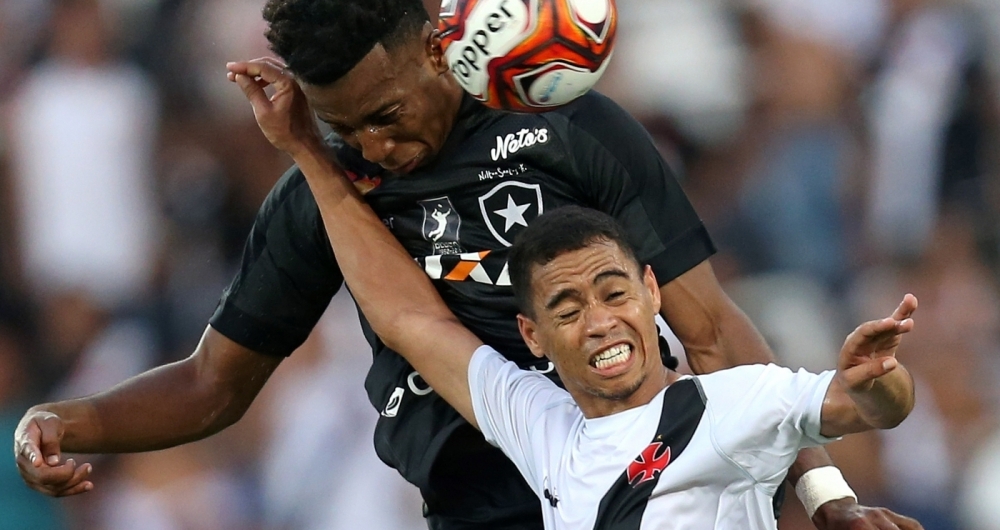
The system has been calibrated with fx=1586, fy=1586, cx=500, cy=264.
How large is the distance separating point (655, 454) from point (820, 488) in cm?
50

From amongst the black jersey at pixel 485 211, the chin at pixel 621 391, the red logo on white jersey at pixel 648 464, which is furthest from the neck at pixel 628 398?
the black jersey at pixel 485 211

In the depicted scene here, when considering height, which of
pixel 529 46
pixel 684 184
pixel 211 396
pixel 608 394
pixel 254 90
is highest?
pixel 529 46

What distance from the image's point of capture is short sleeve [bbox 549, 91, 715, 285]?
386 centimetres

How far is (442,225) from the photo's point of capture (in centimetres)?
400

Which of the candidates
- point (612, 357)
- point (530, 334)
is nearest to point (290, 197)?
point (530, 334)

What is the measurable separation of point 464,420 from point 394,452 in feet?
0.71

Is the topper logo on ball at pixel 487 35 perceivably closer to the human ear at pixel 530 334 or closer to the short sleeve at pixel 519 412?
the human ear at pixel 530 334

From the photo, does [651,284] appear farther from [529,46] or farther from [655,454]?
[529,46]

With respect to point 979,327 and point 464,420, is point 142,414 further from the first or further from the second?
point 979,327

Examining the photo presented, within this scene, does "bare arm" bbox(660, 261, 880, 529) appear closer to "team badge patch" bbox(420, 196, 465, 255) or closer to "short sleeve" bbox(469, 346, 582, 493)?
"short sleeve" bbox(469, 346, 582, 493)

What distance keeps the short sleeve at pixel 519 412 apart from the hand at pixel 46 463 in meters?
0.95

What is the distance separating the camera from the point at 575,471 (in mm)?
3643

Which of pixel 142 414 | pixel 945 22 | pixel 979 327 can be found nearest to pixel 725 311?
pixel 142 414

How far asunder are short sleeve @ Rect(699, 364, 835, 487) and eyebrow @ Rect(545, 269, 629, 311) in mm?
356
